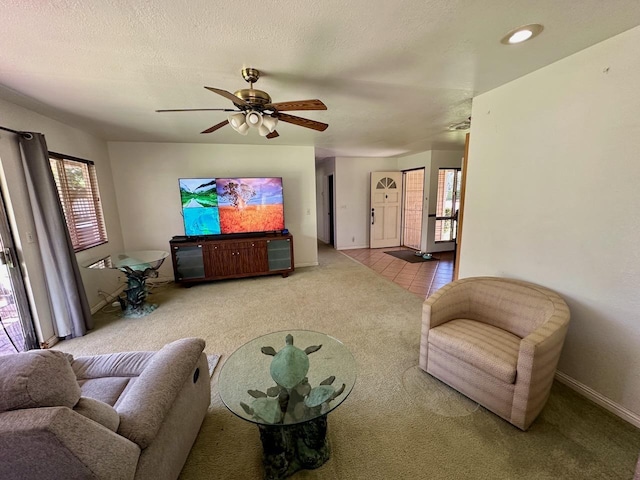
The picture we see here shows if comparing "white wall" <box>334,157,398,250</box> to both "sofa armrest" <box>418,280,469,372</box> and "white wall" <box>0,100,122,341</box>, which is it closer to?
"sofa armrest" <box>418,280,469,372</box>

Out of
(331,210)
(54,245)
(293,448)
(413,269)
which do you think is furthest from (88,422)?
(331,210)

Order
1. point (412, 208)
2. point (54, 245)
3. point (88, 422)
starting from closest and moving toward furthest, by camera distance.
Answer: point (88, 422), point (54, 245), point (412, 208)

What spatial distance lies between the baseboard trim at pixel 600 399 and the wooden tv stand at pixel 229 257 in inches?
137

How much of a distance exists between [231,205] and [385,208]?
3834 mm

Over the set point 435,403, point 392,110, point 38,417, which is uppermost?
point 392,110

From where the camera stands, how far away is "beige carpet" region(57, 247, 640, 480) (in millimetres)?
1344

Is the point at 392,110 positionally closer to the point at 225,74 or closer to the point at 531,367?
the point at 225,74

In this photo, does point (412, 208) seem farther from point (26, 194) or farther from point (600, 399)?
point (26, 194)

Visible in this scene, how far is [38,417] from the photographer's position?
28.7 inches

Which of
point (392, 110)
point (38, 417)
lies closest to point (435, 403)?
point (38, 417)

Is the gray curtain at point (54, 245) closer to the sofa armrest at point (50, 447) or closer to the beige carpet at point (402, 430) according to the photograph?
the beige carpet at point (402, 430)

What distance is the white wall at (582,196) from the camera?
5.13ft

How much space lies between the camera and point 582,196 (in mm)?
1761

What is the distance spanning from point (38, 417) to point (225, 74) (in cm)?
211
